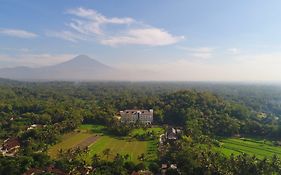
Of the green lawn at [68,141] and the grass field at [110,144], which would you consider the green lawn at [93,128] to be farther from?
the green lawn at [68,141]

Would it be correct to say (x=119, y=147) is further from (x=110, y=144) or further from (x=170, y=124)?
(x=170, y=124)

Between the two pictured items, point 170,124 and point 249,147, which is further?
point 170,124

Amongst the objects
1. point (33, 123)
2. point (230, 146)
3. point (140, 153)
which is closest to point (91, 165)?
point (140, 153)

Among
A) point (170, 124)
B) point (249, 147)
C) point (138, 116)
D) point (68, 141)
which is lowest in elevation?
point (249, 147)

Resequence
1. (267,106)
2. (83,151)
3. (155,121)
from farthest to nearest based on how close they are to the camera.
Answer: (267,106)
(155,121)
(83,151)

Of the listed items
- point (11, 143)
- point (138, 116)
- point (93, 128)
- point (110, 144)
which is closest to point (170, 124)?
point (138, 116)

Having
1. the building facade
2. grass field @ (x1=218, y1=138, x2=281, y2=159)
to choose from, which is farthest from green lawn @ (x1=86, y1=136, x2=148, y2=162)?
the building facade

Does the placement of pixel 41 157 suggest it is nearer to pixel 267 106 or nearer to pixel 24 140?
pixel 24 140
